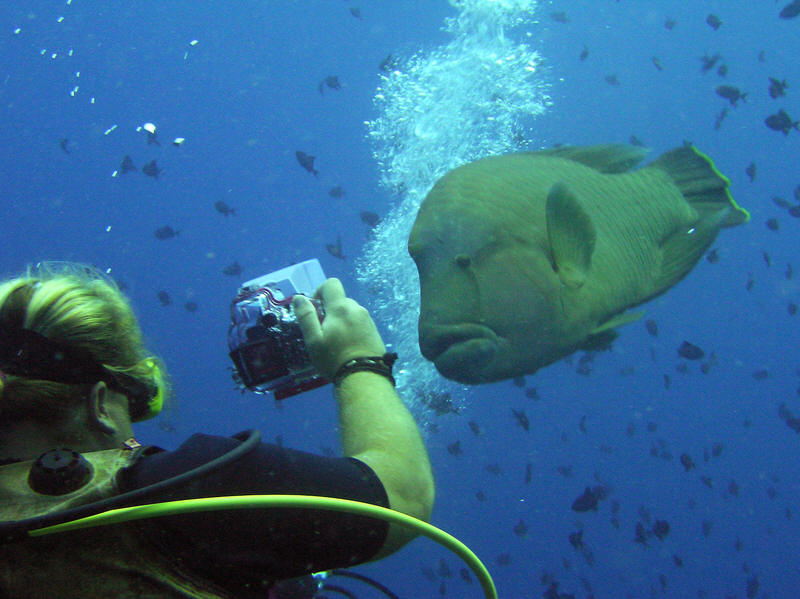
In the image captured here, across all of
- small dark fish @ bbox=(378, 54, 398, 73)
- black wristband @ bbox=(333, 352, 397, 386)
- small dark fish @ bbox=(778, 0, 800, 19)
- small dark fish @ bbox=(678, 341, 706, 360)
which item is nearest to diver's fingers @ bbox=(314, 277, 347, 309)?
black wristband @ bbox=(333, 352, 397, 386)

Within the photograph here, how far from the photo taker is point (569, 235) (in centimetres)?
283

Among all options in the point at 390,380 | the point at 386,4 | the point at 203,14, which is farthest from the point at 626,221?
the point at 386,4

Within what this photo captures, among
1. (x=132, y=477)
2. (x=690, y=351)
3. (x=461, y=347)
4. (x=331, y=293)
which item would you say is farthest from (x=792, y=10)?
(x=132, y=477)

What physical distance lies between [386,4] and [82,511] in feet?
253

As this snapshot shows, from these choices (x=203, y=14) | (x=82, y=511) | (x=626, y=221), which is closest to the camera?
(x=82, y=511)

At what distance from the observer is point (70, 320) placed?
125 centimetres

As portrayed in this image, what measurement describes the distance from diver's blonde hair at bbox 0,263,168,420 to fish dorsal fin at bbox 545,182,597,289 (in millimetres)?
2010

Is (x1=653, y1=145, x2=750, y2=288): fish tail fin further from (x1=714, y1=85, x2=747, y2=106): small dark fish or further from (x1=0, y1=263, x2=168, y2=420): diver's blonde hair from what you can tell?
(x1=714, y1=85, x2=747, y2=106): small dark fish

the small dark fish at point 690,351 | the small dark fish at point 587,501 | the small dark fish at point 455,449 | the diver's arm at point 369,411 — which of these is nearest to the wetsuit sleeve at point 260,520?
the diver's arm at point 369,411

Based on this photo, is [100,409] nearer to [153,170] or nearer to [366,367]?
[366,367]

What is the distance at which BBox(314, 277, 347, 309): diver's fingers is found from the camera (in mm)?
1763

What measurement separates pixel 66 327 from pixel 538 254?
2.38 metres

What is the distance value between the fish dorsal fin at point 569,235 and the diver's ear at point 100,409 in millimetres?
2125

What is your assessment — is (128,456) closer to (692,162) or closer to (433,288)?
(433,288)
